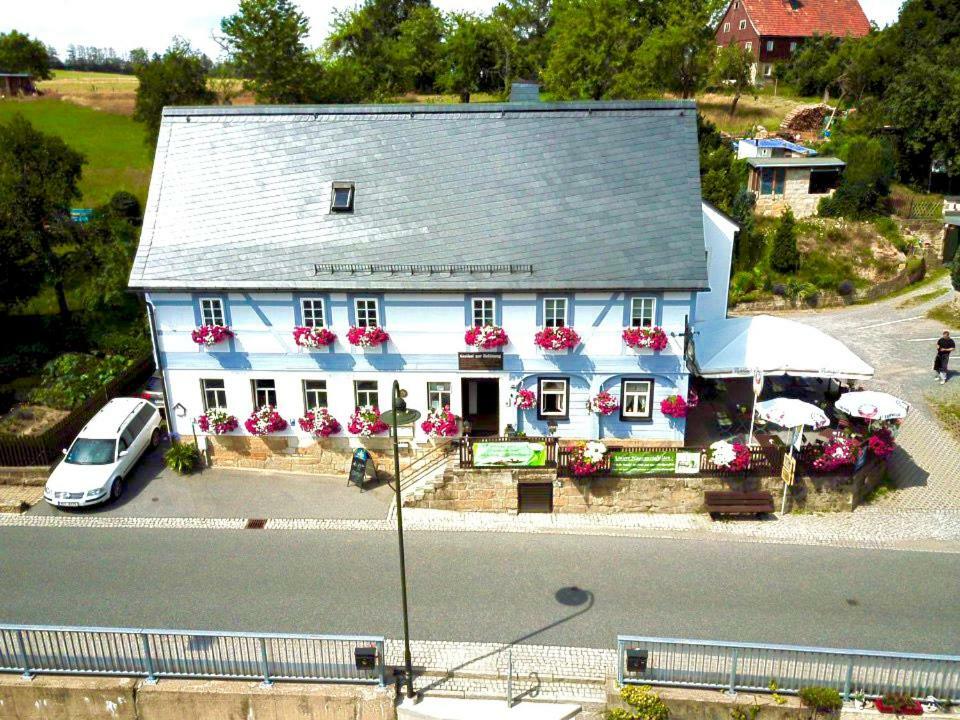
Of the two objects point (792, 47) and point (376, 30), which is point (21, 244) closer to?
point (376, 30)

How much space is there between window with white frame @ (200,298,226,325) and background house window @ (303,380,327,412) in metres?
2.88

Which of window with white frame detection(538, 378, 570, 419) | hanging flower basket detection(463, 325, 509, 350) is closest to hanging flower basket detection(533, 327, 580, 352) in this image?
hanging flower basket detection(463, 325, 509, 350)

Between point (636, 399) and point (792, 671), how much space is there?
8794mm

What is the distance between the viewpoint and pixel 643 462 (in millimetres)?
18906

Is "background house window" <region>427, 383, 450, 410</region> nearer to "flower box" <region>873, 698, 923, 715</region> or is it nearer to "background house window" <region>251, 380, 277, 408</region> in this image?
"background house window" <region>251, 380, 277, 408</region>

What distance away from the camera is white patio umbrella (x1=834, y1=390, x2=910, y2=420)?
19.3m

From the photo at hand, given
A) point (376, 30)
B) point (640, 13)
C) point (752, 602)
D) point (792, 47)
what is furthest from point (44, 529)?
point (792, 47)

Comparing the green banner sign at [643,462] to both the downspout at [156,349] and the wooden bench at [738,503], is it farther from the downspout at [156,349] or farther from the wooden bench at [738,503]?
the downspout at [156,349]

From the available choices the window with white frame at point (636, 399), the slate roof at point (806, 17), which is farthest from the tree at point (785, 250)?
the slate roof at point (806, 17)

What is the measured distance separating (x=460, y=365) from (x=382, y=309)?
8.42 feet

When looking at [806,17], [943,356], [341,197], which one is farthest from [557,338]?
[806,17]

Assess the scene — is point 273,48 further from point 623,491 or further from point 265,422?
point 623,491

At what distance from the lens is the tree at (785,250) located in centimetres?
3481

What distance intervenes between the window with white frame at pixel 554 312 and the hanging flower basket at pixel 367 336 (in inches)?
169
